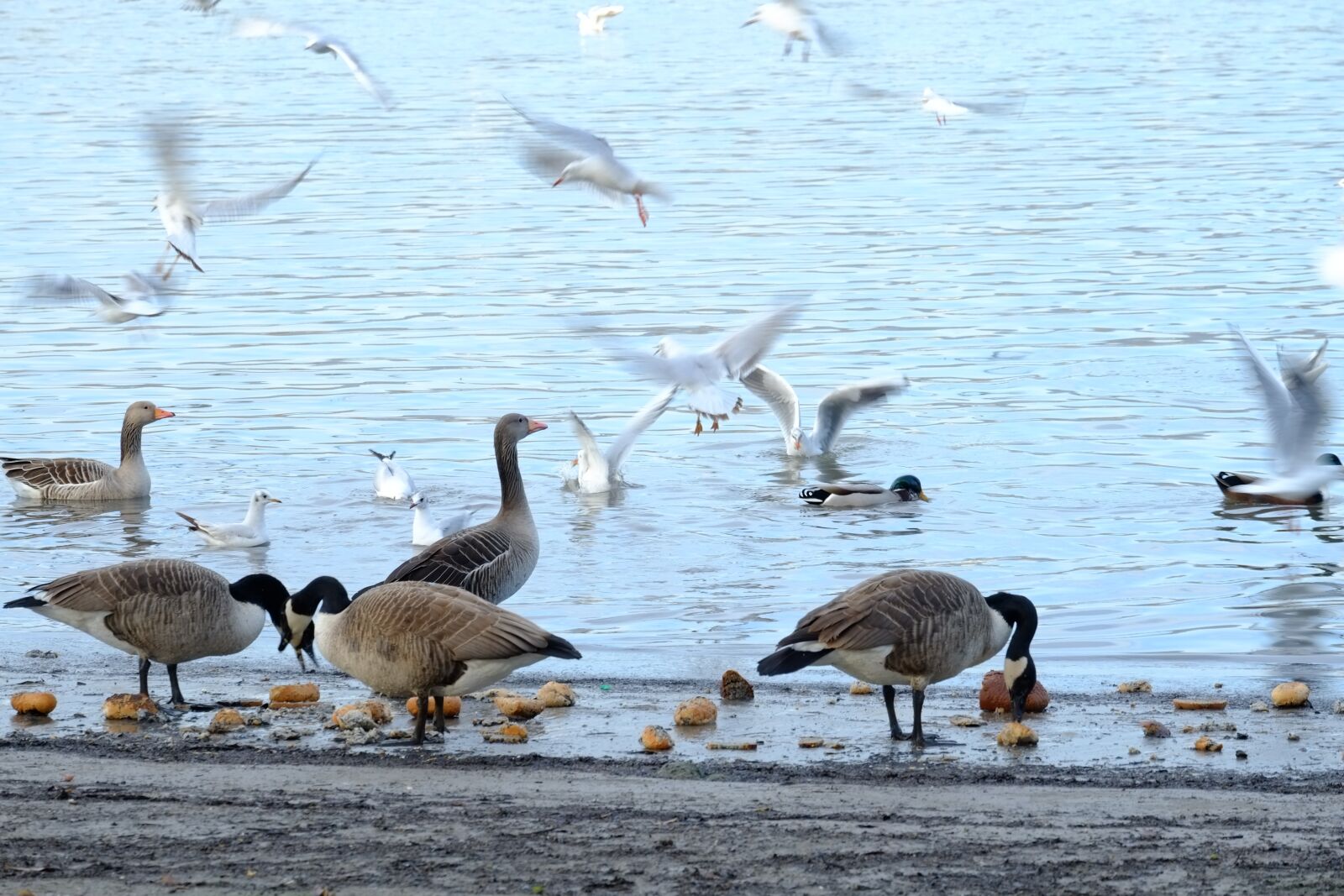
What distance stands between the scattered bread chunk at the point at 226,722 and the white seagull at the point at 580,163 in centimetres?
630

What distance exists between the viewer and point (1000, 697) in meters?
8.44

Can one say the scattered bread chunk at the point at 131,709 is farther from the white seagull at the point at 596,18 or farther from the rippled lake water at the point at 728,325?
the white seagull at the point at 596,18

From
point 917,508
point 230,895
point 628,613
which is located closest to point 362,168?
point 917,508

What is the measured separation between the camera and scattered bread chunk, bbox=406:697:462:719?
27.4 ft

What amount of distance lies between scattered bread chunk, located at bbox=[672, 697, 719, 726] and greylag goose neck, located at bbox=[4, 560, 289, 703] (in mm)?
2053

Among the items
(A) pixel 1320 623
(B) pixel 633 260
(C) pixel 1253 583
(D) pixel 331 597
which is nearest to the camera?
(D) pixel 331 597

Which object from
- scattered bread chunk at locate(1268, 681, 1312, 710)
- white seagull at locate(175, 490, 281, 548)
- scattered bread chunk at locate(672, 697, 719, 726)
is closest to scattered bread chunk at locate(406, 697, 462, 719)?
scattered bread chunk at locate(672, 697, 719, 726)

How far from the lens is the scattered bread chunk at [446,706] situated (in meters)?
8.34

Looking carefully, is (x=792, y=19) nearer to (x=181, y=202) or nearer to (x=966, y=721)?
(x=181, y=202)

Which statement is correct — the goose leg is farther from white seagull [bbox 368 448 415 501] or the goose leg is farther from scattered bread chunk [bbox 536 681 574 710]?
white seagull [bbox 368 448 415 501]

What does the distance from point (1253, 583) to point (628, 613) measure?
3821mm

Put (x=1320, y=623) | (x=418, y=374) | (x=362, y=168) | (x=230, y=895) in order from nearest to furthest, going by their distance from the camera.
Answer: (x=230, y=895), (x=1320, y=623), (x=418, y=374), (x=362, y=168)

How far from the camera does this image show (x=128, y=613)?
8.40 meters

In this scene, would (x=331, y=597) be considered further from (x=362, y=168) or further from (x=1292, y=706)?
(x=362, y=168)
